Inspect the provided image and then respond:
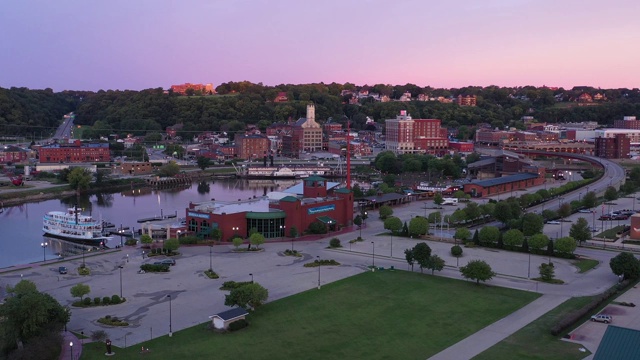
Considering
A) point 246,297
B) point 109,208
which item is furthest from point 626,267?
point 109,208

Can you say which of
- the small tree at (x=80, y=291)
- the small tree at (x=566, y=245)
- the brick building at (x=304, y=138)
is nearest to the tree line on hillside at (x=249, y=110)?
the brick building at (x=304, y=138)

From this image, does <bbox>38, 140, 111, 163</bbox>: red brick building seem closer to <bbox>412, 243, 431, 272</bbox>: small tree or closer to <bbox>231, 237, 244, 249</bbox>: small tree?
<bbox>231, 237, 244, 249</bbox>: small tree


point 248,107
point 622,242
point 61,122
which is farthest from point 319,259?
point 61,122

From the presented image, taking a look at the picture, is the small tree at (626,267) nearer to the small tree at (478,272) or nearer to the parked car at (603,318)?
the small tree at (478,272)

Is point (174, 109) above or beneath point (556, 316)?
above

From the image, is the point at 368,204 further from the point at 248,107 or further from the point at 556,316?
the point at 248,107

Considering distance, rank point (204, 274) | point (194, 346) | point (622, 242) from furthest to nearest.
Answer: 1. point (622, 242)
2. point (204, 274)
3. point (194, 346)

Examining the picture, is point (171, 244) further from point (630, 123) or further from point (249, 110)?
point (630, 123)

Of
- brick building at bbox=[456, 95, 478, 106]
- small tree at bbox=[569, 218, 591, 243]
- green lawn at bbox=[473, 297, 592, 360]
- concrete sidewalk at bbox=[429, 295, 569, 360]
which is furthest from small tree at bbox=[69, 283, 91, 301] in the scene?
brick building at bbox=[456, 95, 478, 106]
